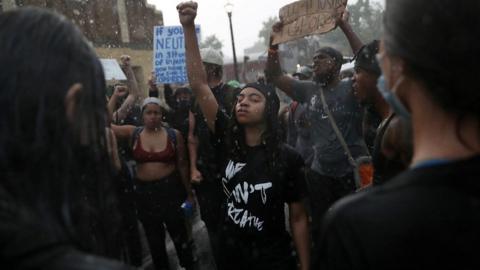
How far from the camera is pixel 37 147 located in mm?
1007

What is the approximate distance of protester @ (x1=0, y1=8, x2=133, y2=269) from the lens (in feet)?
2.93

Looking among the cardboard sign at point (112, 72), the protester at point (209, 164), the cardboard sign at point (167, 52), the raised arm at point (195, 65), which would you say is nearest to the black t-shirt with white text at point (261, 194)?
the raised arm at point (195, 65)

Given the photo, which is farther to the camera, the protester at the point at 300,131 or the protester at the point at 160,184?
the protester at the point at 300,131

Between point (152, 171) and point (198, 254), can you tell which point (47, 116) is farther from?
point (198, 254)

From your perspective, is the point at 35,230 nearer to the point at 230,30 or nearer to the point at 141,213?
the point at 141,213

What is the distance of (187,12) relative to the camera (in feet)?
9.56

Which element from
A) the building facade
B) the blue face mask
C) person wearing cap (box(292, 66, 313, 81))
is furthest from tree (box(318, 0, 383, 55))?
the blue face mask

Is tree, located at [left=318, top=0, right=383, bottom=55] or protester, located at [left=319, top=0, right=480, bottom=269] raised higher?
tree, located at [left=318, top=0, right=383, bottom=55]

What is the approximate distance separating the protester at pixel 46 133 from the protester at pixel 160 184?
334 centimetres

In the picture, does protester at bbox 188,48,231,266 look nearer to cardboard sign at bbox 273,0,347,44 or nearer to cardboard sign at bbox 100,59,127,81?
cardboard sign at bbox 273,0,347,44

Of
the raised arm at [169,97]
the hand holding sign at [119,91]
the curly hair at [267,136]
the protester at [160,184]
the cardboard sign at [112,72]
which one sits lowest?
the protester at [160,184]

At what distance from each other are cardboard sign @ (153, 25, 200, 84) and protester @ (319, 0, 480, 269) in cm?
554

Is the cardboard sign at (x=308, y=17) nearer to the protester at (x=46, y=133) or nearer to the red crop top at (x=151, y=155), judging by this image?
the red crop top at (x=151, y=155)

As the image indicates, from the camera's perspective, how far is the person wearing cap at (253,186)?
2.82 metres
